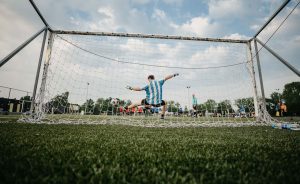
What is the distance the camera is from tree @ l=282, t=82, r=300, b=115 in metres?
52.2

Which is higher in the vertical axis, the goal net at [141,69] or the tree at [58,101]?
the goal net at [141,69]

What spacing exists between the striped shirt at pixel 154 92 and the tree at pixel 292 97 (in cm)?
5779

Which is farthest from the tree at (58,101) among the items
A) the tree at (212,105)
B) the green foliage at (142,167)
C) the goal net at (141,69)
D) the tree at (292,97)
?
the tree at (292,97)

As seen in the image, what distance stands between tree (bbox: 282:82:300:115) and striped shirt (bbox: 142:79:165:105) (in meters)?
57.8

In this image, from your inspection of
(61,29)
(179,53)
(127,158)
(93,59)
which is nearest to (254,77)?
(179,53)

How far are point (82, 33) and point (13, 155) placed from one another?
7.08 m

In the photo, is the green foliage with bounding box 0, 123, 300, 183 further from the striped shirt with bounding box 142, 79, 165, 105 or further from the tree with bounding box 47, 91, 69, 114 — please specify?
the tree with bounding box 47, 91, 69, 114

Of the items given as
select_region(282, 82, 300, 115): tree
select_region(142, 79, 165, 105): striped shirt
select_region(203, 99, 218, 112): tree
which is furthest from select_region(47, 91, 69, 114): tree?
select_region(282, 82, 300, 115): tree

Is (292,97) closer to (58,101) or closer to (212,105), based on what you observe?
(212,105)

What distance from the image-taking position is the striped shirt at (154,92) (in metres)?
7.19

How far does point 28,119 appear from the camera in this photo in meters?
5.93

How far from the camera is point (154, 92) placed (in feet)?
23.6

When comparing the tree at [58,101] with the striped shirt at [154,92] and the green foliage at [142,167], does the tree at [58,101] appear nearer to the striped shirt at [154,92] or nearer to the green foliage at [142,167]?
the striped shirt at [154,92]

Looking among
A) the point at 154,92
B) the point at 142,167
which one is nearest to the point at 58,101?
the point at 154,92
